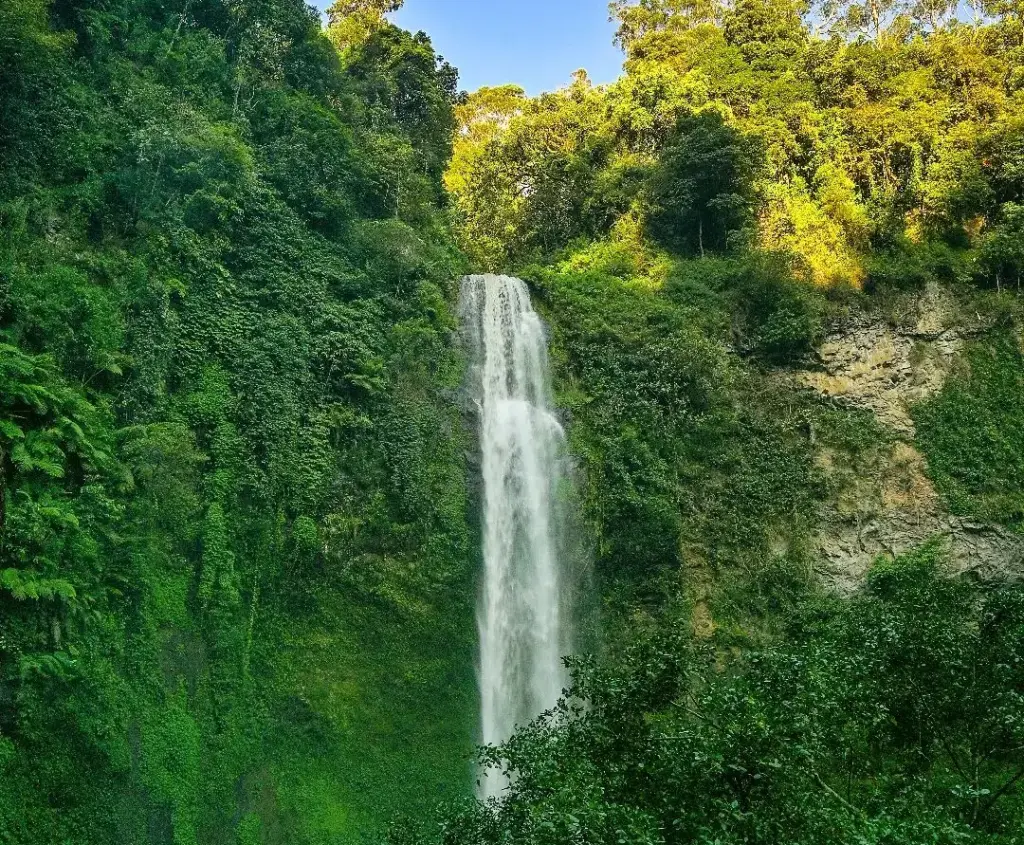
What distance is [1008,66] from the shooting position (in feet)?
90.0

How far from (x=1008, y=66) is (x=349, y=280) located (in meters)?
24.0

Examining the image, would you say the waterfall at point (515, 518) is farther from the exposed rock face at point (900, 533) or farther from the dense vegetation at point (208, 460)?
the exposed rock face at point (900, 533)

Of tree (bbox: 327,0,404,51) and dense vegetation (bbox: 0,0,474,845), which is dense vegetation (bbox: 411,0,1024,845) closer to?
dense vegetation (bbox: 0,0,474,845)

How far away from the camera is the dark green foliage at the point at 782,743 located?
6.30 metres

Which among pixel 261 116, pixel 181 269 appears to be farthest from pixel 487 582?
pixel 261 116

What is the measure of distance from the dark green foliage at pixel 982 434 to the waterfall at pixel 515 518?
10099 mm

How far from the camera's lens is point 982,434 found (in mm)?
21125

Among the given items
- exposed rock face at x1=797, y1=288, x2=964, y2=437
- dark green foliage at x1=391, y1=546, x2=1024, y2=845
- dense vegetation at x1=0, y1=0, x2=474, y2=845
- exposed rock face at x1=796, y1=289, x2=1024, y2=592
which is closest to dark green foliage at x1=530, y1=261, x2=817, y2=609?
exposed rock face at x1=796, y1=289, x2=1024, y2=592

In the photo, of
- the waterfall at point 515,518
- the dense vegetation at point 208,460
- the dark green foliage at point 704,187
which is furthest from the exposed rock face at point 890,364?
the dense vegetation at point 208,460

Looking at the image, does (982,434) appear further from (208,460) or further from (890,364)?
(208,460)

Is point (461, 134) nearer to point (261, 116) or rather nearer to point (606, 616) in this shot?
point (261, 116)

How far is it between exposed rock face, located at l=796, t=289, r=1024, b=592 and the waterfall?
704cm

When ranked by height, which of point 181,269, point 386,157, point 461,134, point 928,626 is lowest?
point 928,626

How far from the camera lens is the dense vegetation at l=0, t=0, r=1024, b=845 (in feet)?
27.4
